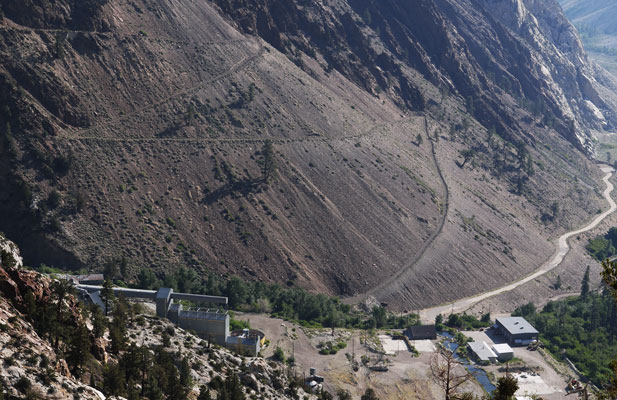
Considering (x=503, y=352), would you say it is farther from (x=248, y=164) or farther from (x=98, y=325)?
(x=98, y=325)

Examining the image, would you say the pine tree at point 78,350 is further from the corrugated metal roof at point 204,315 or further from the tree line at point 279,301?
the tree line at point 279,301

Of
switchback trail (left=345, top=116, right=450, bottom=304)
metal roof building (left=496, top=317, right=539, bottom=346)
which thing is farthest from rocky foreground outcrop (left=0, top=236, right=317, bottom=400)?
metal roof building (left=496, top=317, right=539, bottom=346)

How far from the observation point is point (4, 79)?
90.0 meters

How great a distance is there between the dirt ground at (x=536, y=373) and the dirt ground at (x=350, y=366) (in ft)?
22.2

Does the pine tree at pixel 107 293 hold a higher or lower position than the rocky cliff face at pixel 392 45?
lower

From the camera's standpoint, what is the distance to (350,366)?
71.0 metres

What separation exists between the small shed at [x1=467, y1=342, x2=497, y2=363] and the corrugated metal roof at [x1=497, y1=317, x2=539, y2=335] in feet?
21.6

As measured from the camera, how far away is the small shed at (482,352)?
266ft

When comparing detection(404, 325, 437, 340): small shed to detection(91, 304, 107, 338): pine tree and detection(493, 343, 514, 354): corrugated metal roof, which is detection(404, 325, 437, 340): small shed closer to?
detection(493, 343, 514, 354): corrugated metal roof

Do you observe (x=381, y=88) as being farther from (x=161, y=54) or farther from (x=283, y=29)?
(x=161, y=54)

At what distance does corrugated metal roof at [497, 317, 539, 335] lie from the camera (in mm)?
88375

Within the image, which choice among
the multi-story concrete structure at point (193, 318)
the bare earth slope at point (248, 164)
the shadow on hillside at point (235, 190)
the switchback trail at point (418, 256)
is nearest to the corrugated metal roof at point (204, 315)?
the multi-story concrete structure at point (193, 318)

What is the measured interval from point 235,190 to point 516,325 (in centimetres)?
4912

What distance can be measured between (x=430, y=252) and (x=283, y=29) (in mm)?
70308
